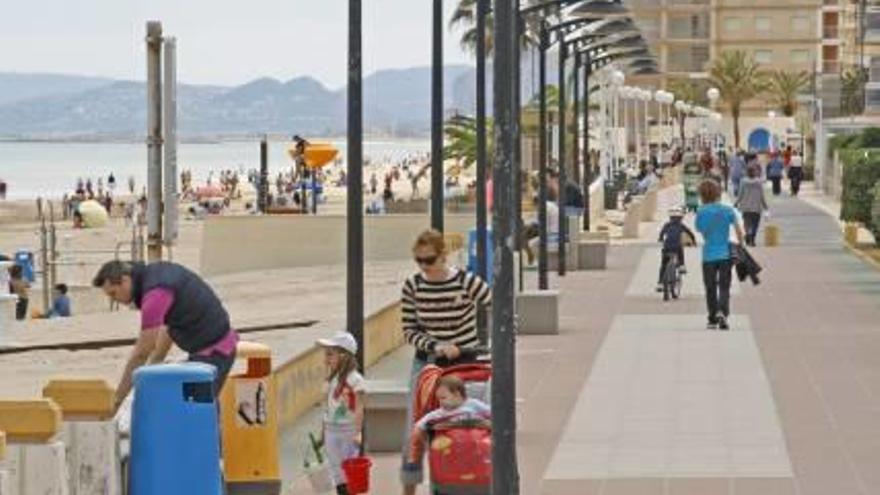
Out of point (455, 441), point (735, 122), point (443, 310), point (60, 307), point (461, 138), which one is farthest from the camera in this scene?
point (735, 122)

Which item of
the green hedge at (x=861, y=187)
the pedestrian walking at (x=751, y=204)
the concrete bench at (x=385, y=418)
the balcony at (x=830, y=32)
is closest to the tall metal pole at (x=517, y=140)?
the concrete bench at (x=385, y=418)

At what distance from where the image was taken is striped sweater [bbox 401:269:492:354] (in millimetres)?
13500

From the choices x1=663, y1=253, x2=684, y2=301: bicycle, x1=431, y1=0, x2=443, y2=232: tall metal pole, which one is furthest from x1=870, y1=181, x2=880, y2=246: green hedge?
x1=431, y1=0, x2=443, y2=232: tall metal pole

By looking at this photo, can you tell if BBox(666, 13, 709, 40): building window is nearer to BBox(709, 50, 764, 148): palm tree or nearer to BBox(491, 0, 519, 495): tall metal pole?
BBox(709, 50, 764, 148): palm tree

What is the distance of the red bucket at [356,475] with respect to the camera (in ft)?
42.4

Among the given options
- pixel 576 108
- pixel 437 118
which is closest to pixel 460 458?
pixel 437 118

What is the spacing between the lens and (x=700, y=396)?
1931cm

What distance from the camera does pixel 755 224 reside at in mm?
43594

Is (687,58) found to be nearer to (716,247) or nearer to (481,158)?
(481,158)

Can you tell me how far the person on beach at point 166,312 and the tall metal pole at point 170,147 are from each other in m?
1.52

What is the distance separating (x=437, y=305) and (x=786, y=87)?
137850mm

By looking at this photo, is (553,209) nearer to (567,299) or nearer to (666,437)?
(567,299)

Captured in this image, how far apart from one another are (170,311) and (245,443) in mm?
1558

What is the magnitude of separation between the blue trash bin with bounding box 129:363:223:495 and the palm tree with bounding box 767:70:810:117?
5260 inches
